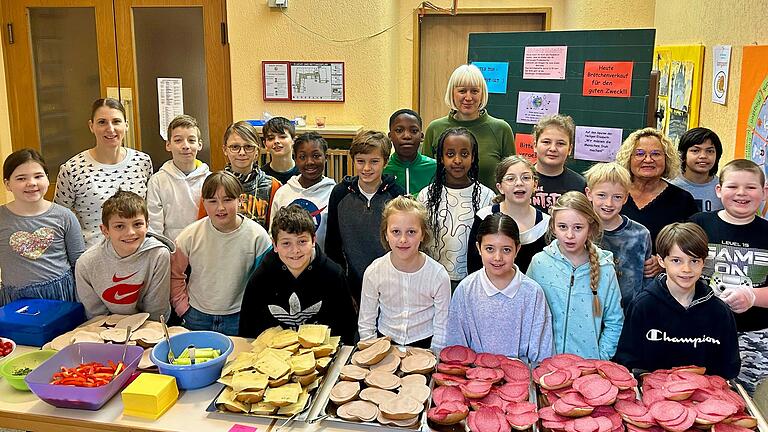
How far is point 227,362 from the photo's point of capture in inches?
77.8

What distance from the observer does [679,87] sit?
394 cm

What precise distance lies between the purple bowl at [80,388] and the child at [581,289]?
1376 millimetres

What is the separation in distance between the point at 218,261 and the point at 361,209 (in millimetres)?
635

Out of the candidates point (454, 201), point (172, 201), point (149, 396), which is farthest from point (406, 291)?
point (172, 201)

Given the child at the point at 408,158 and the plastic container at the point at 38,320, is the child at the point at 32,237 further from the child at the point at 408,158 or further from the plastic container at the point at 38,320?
the child at the point at 408,158

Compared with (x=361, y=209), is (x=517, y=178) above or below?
above

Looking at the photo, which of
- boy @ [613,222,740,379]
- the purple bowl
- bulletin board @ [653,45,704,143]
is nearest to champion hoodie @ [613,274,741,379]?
boy @ [613,222,740,379]

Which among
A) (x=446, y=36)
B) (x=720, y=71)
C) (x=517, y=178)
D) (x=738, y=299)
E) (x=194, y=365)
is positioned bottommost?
(x=194, y=365)

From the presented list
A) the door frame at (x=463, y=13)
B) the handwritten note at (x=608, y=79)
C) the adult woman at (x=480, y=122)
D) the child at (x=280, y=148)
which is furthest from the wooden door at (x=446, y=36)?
the child at (x=280, y=148)

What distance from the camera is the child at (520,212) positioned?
2.44 m

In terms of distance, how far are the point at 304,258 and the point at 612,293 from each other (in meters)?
1.09

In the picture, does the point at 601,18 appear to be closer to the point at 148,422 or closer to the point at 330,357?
the point at 330,357

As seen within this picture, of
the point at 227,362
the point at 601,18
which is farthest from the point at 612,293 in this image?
the point at 601,18

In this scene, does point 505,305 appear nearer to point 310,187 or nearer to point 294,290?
point 294,290
